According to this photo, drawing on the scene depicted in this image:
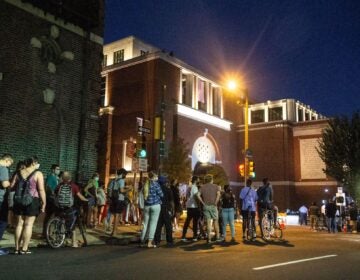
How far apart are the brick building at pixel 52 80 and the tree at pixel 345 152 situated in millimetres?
21301

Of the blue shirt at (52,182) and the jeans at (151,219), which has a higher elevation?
the blue shirt at (52,182)

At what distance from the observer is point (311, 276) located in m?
6.68

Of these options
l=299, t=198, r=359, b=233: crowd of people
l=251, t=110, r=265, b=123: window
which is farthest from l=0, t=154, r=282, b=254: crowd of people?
l=251, t=110, r=265, b=123: window

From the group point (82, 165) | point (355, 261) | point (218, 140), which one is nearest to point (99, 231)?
point (82, 165)

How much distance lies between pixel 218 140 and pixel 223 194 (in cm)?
Answer: 3036

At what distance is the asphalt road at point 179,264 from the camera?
6.55 meters

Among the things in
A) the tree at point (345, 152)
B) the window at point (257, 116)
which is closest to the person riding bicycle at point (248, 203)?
the tree at point (345, 152)

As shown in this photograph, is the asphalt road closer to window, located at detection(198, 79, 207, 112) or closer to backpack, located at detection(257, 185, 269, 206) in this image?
backpack, located at detection(257, 185, 269, 206)

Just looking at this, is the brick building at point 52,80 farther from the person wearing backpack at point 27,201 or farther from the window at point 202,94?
the window at point 202,94

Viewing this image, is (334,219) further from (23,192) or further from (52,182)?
(23,192)

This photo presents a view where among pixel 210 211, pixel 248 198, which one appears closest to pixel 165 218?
pixel 210 211

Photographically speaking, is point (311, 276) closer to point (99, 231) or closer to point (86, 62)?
point (99, 231)

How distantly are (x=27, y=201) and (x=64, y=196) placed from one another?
146 cm

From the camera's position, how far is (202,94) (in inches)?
1700
